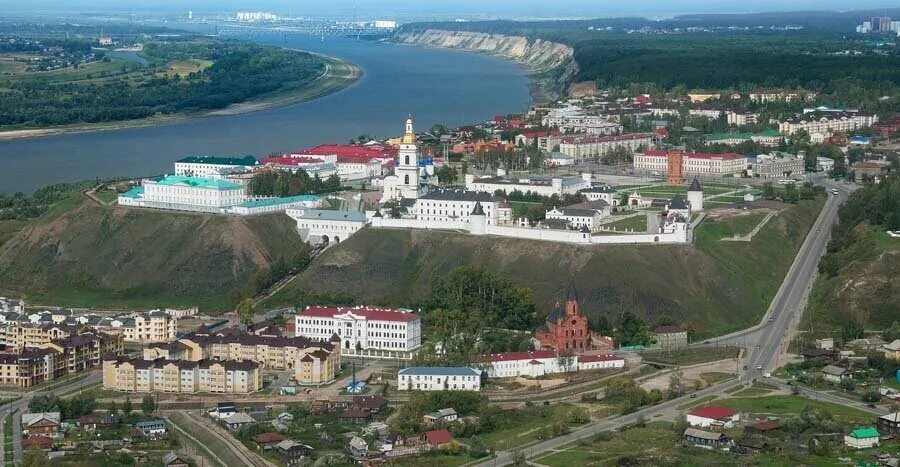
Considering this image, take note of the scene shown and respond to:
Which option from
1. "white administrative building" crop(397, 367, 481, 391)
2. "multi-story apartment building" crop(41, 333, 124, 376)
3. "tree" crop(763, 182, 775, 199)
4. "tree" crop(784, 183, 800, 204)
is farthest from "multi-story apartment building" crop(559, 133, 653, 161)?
"white administrative building" crop(397, 367, 481, 391)

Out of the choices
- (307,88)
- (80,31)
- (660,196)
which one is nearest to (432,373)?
(660,196)

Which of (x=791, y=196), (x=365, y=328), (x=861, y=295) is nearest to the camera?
(x=365, y=328)

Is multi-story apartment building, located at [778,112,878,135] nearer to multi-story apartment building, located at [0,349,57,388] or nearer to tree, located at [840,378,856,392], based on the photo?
tree, located at [840,378,856,392]

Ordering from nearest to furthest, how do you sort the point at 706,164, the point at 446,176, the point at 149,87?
the point at 446,176, the point at 706,164, the point at 149,87

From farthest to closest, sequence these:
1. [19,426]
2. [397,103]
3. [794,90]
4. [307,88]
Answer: [307,88]
[397,103]
[794,90]
[19,426]

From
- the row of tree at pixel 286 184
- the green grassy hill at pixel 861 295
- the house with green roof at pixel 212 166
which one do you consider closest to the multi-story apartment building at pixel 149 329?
the row of tree at pixel 286 184

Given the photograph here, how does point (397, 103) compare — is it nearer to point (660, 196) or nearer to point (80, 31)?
point (660, 196)

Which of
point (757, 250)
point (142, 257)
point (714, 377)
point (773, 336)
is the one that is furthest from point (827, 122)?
point (714, 377)

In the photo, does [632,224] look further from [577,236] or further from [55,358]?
[55,358]
